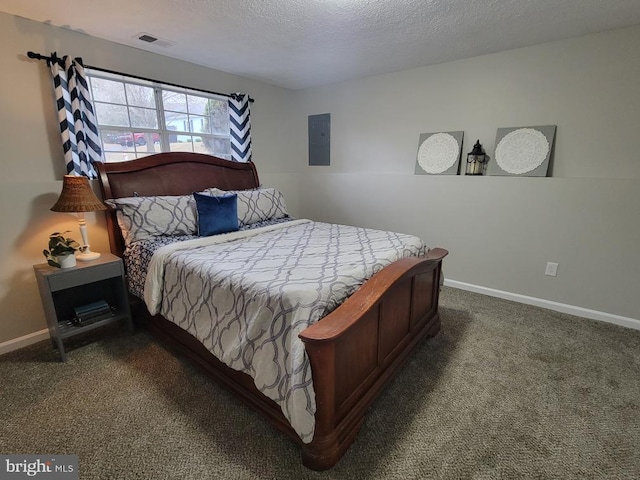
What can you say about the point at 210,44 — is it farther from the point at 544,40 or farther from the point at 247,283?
the point at 544,40

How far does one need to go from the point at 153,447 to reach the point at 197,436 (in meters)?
0.19

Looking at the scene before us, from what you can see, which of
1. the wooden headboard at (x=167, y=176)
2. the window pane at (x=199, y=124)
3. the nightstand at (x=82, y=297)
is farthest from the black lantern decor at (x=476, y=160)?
the nightstand at (x=82, y=297)

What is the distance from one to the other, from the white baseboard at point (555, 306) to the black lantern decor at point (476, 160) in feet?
3.77

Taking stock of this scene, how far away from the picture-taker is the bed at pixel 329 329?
1.29 metres

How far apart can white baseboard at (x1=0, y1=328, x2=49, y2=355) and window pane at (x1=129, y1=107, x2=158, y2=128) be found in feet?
6.12

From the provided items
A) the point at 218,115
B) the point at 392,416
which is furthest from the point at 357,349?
the point at 218,115

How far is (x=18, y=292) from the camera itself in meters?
2.24

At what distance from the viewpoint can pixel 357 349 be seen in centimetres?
147

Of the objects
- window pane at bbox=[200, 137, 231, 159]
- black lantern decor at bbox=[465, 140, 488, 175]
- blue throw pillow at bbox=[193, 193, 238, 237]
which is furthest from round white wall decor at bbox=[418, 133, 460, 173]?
window pane at bbox=[200, 137, 231, 159]

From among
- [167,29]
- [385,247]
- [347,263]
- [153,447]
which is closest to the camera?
[153,447]

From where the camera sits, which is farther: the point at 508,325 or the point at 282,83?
the point at 282,83

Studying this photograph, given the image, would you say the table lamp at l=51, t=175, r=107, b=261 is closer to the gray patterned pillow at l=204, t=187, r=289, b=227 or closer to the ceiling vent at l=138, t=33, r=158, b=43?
the gray patterned pillow at l=204, t=187, r=289, b=227

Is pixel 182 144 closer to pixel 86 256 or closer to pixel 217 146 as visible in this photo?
pixel 217 146

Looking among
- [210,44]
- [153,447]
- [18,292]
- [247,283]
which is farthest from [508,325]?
[18,292]
